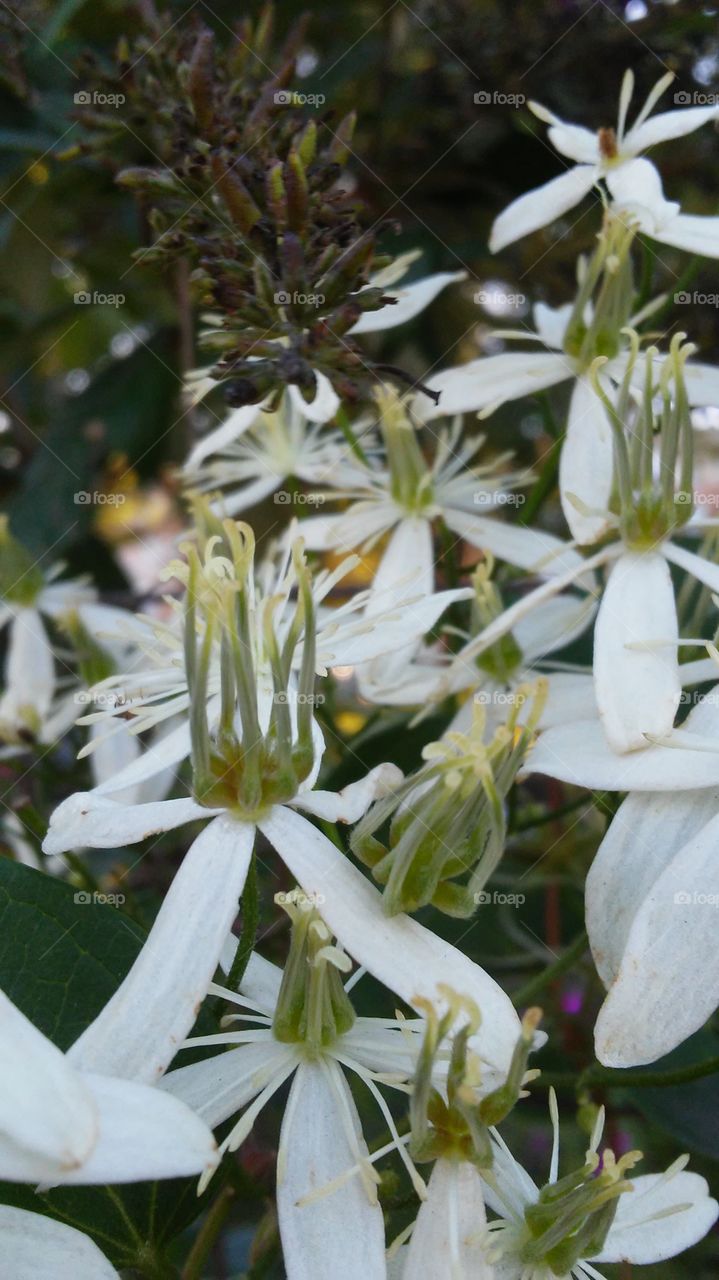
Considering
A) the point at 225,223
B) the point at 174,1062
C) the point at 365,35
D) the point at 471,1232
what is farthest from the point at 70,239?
the point at 471,1232

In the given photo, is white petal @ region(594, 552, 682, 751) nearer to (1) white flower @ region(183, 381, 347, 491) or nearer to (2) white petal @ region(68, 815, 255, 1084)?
(2) white petal @ region(68, 815, 255, 1084)

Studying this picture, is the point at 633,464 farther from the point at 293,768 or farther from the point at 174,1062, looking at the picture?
the point at 174,1062

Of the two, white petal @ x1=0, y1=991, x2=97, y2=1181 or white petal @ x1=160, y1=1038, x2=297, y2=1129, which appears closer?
white petal @ x1=0, y1=991, x2=97, y2=1181

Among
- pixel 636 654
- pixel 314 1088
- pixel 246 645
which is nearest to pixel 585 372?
pixel 636 654

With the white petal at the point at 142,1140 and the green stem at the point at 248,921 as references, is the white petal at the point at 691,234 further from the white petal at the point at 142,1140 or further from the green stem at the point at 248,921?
the white petal at the point at 142,1140

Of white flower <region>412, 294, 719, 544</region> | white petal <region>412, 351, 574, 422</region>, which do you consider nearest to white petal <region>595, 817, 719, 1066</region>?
white flower <region>412, 294, 719, 544</region>

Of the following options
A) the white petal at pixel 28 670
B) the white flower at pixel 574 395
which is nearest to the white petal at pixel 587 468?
the white flower at pixel 574 395
